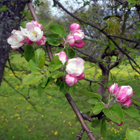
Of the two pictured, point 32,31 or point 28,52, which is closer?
point 32,31

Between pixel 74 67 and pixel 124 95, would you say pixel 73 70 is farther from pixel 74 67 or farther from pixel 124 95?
pixel 124 95

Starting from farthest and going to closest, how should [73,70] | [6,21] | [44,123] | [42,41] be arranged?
[44,123] < [6,21] < [42,41] < [73,70]

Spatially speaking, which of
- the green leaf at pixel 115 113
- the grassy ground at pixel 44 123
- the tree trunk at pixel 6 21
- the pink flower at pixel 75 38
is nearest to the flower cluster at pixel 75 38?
the pink flower at pixel 75 38

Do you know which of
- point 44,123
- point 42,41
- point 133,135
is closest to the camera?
point 133,135

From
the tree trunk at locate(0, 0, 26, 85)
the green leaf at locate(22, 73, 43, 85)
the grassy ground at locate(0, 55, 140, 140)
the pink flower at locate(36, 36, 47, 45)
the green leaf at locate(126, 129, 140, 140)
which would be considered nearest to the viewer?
the green leaf at locate(126, 129, 140, 140)

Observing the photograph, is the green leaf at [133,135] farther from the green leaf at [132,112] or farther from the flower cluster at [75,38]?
the flower cluster at [75,38]

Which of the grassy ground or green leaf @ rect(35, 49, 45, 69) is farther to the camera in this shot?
the grassy ground

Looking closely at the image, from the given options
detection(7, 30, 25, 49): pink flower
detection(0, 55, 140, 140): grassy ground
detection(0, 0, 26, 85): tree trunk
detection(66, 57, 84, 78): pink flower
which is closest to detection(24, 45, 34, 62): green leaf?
detection(7, 30, 25, 49): pink flower

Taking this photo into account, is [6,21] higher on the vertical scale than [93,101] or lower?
higher

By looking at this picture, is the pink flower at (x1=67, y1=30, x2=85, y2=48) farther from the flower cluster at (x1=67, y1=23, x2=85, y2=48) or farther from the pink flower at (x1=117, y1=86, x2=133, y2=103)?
the pink flower at (x1=117, y1=86, x2=133, y2=103)

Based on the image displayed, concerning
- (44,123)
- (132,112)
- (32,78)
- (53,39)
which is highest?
(53,39)

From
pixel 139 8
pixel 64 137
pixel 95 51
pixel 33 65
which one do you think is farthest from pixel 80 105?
pixel 33 65

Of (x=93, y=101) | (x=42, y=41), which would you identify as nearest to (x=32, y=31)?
(x=42, y=41)

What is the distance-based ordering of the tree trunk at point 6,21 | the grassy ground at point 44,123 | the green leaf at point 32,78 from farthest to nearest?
the grassy ground at point 44,123 → the tree trunk at point 6,21 → the green leaf at point 32,78
